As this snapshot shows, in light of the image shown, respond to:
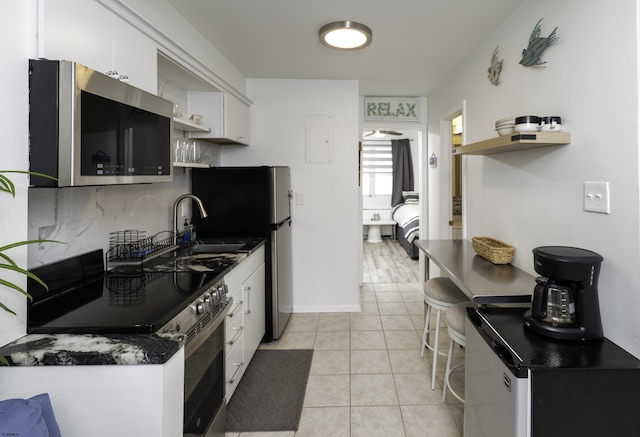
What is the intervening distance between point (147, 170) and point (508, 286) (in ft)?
5.74

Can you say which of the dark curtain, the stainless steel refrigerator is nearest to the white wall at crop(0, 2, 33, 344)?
the stainless steel refrigerator

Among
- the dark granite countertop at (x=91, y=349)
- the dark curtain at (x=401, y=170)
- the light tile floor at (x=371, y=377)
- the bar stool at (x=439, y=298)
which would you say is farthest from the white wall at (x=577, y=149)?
the dark curtain at (x=401, y=170)

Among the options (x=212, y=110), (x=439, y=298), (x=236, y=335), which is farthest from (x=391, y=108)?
(x=236, y=335)

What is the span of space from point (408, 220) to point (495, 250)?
4.39 metres

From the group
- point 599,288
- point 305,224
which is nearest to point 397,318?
point 305,224

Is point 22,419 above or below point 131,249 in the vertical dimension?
below

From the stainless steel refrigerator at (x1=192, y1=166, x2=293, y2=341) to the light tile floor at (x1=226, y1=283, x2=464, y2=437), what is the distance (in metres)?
0.51

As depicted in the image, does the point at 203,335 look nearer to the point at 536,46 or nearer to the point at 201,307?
the point at 201,307

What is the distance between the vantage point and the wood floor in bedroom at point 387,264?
5.08 m

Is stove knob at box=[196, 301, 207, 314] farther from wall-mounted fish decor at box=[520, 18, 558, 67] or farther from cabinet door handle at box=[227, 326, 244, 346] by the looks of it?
wall-mounted fish decor at box=[520, 18, 558, 67]

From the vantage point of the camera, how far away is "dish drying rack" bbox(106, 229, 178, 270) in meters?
1.93

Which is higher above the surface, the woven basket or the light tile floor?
the woven basket

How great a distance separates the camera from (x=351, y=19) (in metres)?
2.33

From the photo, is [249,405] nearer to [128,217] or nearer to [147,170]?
[128,217]
